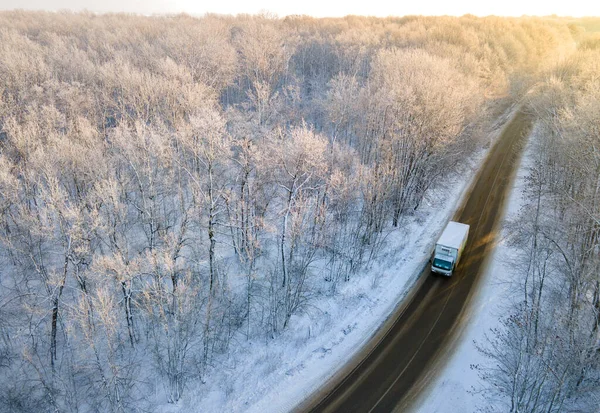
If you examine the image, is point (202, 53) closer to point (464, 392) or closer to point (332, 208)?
point (332, 208)

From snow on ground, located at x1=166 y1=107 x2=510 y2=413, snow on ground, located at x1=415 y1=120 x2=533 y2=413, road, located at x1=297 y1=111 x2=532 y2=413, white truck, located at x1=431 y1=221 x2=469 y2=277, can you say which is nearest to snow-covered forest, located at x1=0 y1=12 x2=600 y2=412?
snow on ground, located at x1=166 y1=107 x2=510 y2=413

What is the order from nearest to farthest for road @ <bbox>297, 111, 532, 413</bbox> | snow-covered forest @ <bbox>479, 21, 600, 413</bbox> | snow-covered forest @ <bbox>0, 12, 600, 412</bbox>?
snow-covered forest @ <bbox>479, 21, 600, 413</bbox>, road @ <bbox>297, 111, 532, 413</bbox>, snow-covered forest @ <bbox>0, 12, 600, 412</bbox>

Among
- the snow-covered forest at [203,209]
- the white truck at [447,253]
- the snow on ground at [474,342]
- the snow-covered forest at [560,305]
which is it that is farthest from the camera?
the white truck at [447,253]

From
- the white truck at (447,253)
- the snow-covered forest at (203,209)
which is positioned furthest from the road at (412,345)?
the snow-covered forest at (203,209)

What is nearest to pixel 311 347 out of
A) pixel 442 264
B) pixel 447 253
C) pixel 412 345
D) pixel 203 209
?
pixel 412 345

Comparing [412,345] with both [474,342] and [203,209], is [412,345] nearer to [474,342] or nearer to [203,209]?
[474,342]

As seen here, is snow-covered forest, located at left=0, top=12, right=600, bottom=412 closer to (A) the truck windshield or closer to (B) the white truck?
(B) the white truck

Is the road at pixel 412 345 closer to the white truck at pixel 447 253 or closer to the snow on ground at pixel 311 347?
the snow on ground at pixel 311 347
